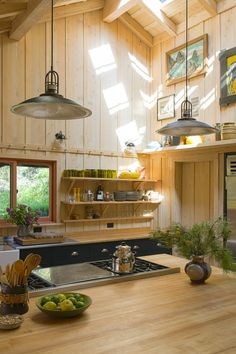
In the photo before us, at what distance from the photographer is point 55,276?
2330 millimetres

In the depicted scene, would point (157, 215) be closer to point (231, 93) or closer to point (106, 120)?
point (106, 120)

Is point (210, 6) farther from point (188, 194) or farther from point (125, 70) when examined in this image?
point (188, 194)

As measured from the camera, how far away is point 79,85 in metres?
4.70

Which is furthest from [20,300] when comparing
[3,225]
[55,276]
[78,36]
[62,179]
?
[78,36]

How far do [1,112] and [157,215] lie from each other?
2624 mm

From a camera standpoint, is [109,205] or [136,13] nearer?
[109,205]

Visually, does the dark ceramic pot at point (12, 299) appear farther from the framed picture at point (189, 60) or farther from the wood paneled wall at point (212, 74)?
the framed picture at point (189, 60)

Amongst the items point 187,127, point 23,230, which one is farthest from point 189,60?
point 23,230

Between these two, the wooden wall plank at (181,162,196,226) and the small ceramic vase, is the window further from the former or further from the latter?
the wooden wall plank at (181,162,196,226)

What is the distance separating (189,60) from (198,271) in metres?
3.32

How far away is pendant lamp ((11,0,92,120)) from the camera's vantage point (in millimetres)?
1857

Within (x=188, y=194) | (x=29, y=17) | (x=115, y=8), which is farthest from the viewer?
(x=188, y=194)

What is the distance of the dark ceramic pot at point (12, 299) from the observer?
5.44 feet

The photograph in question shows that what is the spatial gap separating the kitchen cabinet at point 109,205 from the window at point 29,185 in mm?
179
